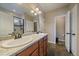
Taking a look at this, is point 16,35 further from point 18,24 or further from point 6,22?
point 6,22

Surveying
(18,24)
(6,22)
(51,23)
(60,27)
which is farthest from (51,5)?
(6,22)

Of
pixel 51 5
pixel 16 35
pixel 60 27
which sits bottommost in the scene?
pixel 16 35

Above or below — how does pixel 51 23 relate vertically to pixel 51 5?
below

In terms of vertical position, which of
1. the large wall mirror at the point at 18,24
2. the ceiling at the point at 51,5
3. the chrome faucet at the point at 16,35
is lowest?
the chrome faucet at the point at 16,35

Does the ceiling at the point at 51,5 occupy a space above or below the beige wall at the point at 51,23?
above

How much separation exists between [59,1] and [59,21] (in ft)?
1.24

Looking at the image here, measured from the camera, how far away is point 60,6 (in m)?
1.48

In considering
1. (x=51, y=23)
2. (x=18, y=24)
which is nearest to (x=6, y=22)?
(x=18, y=24)

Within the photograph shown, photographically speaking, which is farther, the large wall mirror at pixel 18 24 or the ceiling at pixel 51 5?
the large wall mirror at pixel 18 24

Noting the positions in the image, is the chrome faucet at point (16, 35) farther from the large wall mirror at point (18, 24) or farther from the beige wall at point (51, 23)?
the beige wall at point (51, 23)

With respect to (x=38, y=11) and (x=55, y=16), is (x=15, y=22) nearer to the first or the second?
(x=38, y=11)

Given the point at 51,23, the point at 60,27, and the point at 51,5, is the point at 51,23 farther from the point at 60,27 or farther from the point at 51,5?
the point at 51,5

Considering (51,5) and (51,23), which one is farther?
(51,23)

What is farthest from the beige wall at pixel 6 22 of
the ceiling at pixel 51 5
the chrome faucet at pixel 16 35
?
the ceiling at pixel 51 5
